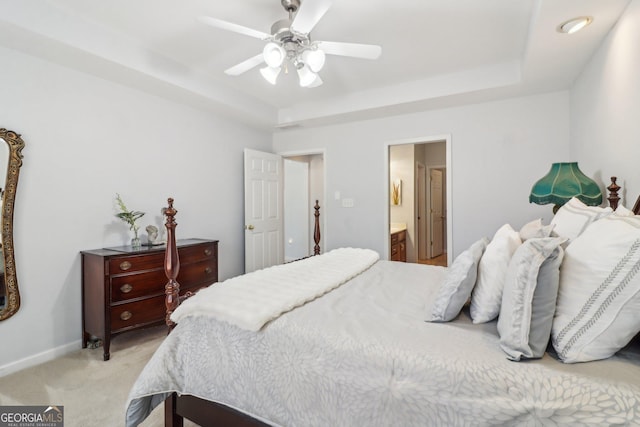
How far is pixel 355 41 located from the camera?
102 inches

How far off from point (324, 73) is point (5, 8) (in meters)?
2.40

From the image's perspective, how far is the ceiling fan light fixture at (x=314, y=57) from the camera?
6.78 feet

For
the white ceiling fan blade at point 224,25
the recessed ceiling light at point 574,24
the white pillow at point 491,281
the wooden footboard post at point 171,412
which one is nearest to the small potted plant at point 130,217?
the wooden footboard post at point 171,412

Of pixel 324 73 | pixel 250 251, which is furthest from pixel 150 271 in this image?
pixel 324 73

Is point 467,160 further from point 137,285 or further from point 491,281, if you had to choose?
point 137,285

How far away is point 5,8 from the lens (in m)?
1.93

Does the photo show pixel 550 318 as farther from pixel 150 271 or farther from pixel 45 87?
pixel 45 87

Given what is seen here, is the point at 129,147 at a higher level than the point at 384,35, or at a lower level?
lower

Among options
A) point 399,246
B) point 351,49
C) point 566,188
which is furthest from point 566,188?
point 399,246

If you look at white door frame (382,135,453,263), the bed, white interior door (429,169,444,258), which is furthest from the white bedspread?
white interior door (429,169,444,258)

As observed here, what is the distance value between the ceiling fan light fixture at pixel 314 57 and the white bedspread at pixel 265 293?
4.56 feet

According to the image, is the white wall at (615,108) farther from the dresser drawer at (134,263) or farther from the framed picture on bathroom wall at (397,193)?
the dresser drawer at (134,263)

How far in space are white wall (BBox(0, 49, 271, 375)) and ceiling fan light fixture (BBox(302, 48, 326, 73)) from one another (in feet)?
6.36

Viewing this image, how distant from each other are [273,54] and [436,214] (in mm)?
5633
